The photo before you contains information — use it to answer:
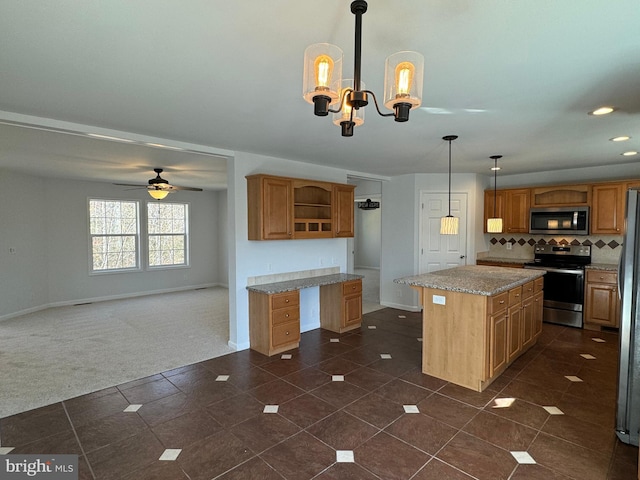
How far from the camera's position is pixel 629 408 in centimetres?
238

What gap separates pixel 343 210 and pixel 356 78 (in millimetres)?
3662

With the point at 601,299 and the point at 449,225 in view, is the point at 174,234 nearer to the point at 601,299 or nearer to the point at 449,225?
the point at 449,225

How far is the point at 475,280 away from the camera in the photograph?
3611 mm

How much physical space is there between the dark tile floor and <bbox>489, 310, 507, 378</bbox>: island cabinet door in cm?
17

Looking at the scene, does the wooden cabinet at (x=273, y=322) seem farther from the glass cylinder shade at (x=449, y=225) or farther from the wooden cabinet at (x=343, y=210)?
the glass cylinder shade at (x=449, y=225)

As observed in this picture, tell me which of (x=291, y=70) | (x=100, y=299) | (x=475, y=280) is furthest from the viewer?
(x=100, y=299)

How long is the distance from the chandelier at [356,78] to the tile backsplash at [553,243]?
531cm

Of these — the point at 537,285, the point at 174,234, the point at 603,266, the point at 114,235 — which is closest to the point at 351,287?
the point at 537,285

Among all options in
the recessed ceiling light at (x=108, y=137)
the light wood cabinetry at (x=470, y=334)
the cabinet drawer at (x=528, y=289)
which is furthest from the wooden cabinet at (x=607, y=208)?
the recessed ceiling light at (x=108, y=137)

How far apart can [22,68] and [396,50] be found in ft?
7.28

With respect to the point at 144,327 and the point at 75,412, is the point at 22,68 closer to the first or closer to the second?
the point at 75,412

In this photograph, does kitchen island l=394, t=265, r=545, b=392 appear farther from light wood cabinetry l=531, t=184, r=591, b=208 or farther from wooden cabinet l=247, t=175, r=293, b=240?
light wood cabinetry l=531, t=184, r=591, b=208

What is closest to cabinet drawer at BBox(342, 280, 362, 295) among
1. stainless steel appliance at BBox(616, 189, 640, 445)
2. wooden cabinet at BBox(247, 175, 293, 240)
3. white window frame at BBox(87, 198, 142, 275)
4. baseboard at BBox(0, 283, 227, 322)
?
wooden cabinet at BBox(247, 175, 293, 240)

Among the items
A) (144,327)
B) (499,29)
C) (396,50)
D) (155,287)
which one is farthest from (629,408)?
(155,287)
